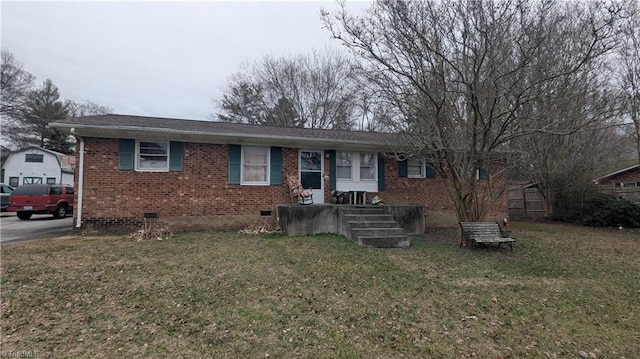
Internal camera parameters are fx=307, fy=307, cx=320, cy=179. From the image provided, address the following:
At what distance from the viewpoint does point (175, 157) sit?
29.6ft

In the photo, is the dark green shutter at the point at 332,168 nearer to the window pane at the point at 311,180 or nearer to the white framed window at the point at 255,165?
the window pane at the point at 311,180

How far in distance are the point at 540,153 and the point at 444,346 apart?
14.6m

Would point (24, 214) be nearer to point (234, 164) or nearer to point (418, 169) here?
point (234, 164)

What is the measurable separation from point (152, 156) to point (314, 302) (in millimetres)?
7361

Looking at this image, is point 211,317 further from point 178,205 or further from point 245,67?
point 245,67

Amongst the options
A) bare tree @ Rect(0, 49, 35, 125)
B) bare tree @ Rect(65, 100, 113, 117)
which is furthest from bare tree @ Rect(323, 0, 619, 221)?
bare tree @ Rect(65, 100, 113, 117)

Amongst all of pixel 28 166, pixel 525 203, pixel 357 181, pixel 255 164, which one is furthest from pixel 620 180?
pixel 28 166

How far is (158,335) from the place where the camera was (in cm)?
302

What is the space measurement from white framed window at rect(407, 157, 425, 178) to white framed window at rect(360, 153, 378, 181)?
1269mm

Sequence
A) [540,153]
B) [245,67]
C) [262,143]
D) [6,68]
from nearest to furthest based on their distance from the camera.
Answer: [262,143]
[540,153]
[245,67]
[6,68]

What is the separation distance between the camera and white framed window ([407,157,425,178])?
431 inches

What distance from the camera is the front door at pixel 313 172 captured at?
1017 centimetres

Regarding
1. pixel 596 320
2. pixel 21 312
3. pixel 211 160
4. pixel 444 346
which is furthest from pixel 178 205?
pixel 596 320

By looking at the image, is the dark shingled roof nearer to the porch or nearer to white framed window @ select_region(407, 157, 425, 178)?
white framed window @ select_region(407, 157, 425, 178)
